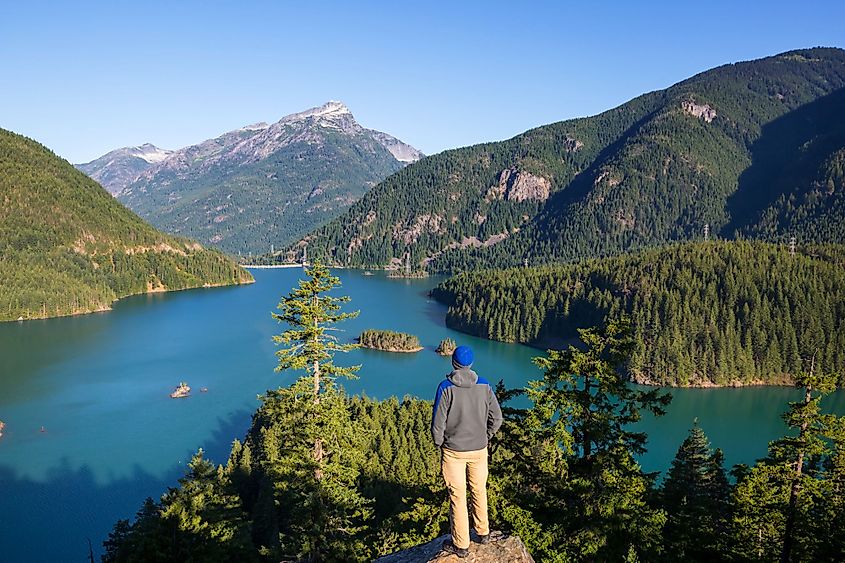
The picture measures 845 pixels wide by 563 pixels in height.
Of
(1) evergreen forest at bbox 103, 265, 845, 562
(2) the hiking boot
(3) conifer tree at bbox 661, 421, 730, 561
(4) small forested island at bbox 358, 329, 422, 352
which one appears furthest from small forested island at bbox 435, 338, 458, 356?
(2) the hiking boot

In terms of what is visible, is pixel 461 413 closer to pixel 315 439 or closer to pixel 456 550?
pixel 456 550

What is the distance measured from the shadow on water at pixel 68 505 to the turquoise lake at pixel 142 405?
0.16m

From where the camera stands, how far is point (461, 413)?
10.4 metres

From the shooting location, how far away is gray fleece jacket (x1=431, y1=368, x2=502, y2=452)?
10.4 metres

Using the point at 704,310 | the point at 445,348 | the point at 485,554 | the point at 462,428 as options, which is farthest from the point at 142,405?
the point at 704,310

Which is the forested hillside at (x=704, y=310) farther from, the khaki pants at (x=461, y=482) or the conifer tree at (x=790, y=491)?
the khaki pants at (x=461, y=482)

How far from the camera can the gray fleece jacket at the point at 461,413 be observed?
10.4 metres

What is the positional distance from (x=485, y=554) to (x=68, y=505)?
61.9 m

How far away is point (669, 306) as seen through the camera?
12019 centimetres

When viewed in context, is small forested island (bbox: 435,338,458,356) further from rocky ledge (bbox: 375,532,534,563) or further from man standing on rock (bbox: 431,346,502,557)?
man standing on rock (bbox: 431,346,502,557)

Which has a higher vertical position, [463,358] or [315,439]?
[463,358]

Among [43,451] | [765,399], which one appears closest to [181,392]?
[43,451]

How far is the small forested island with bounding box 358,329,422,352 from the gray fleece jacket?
4539 inches

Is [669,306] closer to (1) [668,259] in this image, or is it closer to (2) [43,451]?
(1) [668,259]
